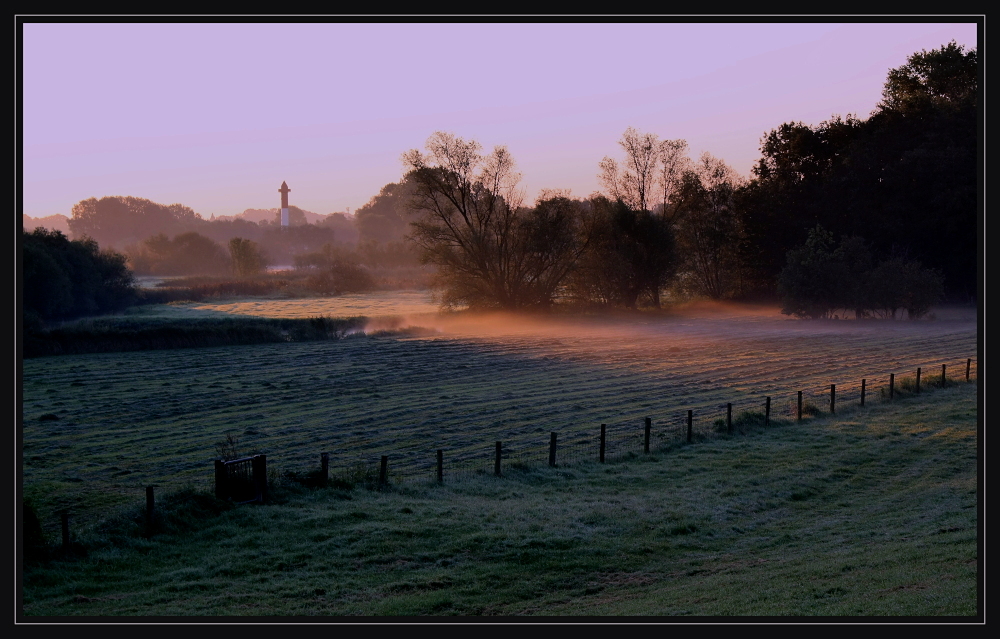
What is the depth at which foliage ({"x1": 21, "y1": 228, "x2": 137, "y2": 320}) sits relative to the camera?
188 ft

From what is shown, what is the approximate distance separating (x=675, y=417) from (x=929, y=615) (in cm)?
1865

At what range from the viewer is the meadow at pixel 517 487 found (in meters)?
11.7

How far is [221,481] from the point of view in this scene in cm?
1564

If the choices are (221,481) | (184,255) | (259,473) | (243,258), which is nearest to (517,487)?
(259,473)

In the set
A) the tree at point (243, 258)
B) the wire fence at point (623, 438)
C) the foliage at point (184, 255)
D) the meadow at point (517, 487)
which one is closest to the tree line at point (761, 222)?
the meadow at point (517, 487)

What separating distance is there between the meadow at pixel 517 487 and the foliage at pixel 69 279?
663 inches

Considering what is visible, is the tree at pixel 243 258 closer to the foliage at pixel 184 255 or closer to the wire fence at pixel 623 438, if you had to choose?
the foliage at pixel 184 255

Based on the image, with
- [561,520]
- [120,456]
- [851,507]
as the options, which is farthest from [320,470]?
[851,507]

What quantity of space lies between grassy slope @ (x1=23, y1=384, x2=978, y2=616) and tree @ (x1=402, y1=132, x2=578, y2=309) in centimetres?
4943

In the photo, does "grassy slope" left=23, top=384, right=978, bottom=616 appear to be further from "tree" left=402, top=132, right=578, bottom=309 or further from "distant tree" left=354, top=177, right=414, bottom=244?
"distant tree" left=354, top=177, right=414, bottom=244

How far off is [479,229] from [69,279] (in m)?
30.6

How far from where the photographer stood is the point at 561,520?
15633 mm

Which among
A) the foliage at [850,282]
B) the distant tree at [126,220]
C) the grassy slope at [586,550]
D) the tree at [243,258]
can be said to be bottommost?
the grassy slope at [586,550]

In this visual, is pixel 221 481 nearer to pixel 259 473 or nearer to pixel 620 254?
pixel 259 473
